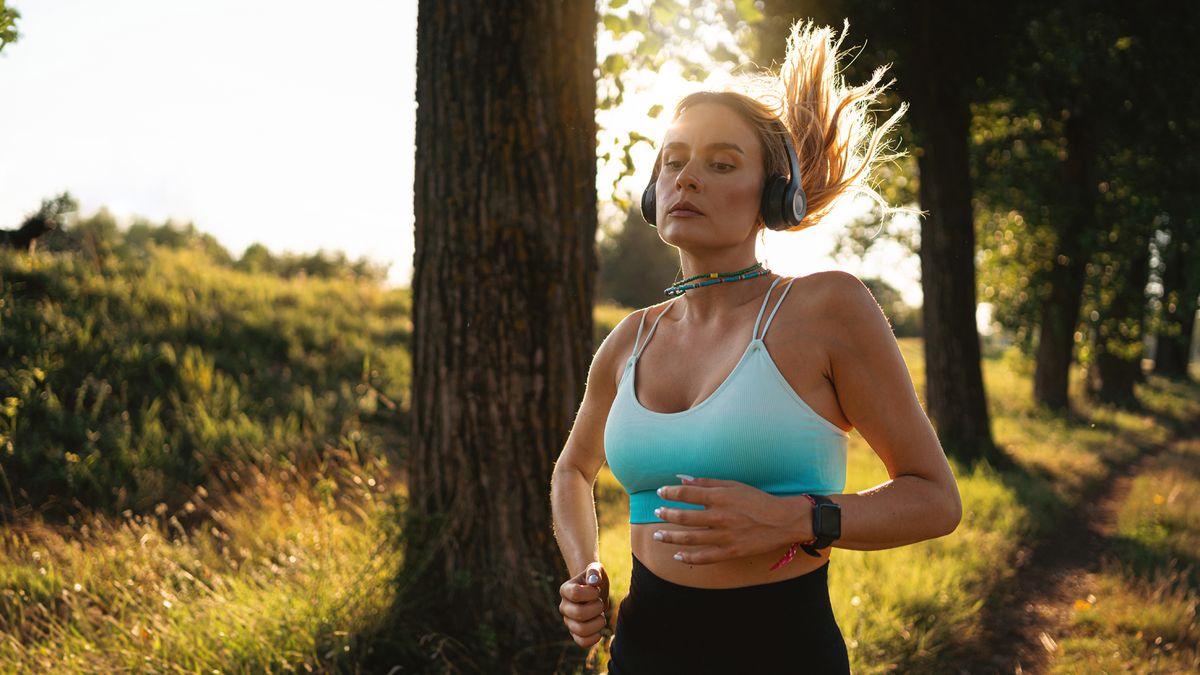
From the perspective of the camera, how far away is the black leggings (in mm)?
2047

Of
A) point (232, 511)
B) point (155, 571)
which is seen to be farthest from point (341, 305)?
point (155, 571)

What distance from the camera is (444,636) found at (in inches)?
159

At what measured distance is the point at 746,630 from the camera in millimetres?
2051

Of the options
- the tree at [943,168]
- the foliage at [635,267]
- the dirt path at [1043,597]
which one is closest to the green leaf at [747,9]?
the dirt path at [1043,597]

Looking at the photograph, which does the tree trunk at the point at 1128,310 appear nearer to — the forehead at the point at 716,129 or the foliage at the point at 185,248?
the foliage at the point at 185,248

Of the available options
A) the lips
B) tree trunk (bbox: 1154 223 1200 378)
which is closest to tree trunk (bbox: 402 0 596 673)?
the lips

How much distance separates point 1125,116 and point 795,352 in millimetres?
13234

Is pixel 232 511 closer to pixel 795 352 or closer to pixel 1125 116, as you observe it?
pixel 795 352

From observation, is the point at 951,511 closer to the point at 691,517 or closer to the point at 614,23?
the point at 691,517

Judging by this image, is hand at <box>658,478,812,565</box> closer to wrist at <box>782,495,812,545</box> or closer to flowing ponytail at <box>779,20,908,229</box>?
wrist at <box>782,495,812,545</box>

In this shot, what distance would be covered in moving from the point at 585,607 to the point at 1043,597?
18.6 feet

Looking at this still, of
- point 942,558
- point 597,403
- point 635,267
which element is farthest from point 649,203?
point 635,267

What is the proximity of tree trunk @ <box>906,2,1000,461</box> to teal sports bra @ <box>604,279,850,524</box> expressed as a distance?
31.4ft

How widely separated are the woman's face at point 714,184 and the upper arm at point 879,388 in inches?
13.4
